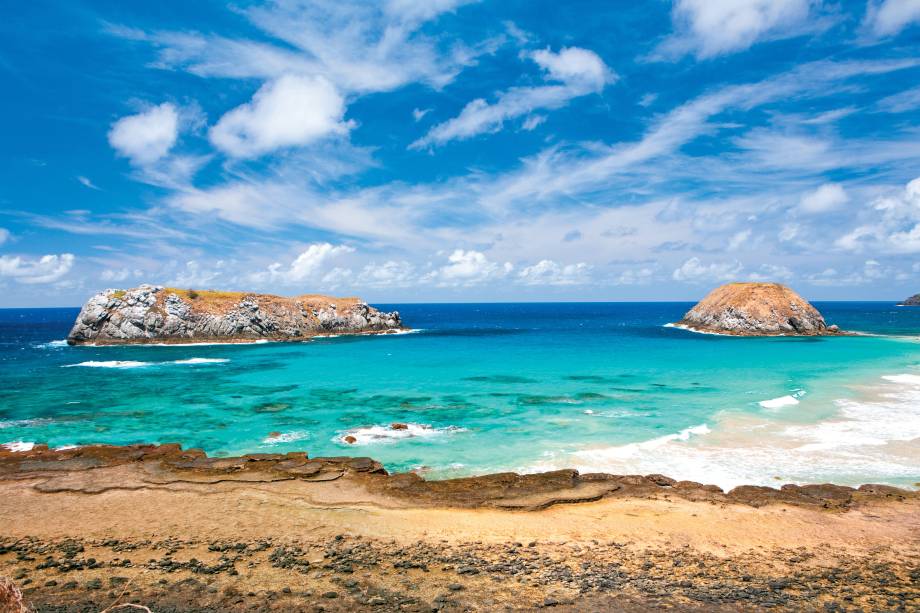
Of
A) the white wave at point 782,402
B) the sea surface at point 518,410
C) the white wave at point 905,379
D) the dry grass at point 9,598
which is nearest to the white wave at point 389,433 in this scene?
the sea surface at point 518,410

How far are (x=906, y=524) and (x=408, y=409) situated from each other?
1047 inches

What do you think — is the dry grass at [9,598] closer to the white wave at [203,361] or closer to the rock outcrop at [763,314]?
the white wave at [203,361]

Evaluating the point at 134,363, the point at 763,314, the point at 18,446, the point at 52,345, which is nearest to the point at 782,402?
the point at 18,446

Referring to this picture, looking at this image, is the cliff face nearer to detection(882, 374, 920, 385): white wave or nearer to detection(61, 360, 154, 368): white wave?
detection(61, 360, 154, 368): white wave

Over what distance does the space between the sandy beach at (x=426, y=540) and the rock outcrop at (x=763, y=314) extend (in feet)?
300

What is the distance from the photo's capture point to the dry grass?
226 inches

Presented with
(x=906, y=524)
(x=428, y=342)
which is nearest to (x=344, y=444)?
(x=906, y=524)

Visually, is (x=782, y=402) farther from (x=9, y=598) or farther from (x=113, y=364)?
(x=113, y=364)

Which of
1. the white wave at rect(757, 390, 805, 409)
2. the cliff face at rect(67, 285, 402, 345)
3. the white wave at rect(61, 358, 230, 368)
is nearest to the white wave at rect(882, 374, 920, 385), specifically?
the white wave at rect(757, 390, 805, 409)

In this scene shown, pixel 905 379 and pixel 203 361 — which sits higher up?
pixel 905 379

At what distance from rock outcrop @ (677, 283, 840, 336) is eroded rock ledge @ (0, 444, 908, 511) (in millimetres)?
90147

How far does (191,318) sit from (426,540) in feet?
296

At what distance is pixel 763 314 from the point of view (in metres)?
99.9

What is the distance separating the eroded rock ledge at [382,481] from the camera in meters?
18.0
